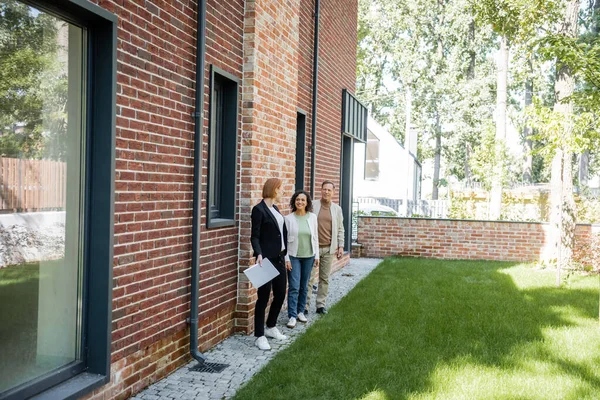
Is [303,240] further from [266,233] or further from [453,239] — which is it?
[453,239]

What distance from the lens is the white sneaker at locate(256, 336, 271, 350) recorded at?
6.63m

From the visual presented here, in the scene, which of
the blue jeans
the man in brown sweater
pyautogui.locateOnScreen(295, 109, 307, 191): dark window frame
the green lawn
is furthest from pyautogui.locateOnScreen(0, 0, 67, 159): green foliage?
pyautogui.locateOnScreen(295, 109, 307, 191): dark window frame

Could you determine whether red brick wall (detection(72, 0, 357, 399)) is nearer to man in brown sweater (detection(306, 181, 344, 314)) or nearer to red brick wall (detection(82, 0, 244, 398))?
red brick wall (detection(82, 0, 244, 398))

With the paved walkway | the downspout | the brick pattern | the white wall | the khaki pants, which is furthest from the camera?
the white wall

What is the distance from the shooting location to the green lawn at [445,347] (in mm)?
5328

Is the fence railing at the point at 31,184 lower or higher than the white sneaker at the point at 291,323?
higher

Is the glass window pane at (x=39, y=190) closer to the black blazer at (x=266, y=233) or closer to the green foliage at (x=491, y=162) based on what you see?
the black blazer at (x=266, y=233)

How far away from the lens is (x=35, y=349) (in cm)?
410

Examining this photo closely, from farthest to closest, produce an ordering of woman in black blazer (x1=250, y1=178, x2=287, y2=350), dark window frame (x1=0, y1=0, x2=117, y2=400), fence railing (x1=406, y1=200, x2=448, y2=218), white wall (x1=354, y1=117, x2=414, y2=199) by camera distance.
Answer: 1. white wall (x1=354, y1=117, x2=414, y2=199)
2. fence railing (x1=406, y1=200, x2=448, y2=218)
3. woman in black blazer (x1=250, y1=178, x2=287, y2=350)
4. dark window frame (x1=0, y1=0, x2=117, y2=400)

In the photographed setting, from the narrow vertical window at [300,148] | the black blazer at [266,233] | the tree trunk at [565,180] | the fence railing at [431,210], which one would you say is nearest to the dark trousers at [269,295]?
the black blazer at [266,233]

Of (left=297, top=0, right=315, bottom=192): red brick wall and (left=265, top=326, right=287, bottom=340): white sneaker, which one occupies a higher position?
(left=297, top=0, right=315, bottom=192): red brick wall

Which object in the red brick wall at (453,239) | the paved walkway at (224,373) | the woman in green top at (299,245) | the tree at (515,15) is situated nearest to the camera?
the paved walkway at (224,373)

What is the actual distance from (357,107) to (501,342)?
9.41 m

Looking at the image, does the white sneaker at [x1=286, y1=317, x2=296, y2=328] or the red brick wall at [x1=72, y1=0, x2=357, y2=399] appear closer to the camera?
the red brick wall at [x1=72, y1=0, x2=357, y2=399]
